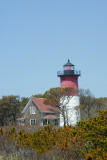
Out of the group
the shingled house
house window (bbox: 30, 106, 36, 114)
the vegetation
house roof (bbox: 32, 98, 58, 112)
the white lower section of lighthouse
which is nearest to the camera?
the vegetation

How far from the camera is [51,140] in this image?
37.9ft

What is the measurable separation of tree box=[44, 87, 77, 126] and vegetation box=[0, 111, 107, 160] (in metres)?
33.8

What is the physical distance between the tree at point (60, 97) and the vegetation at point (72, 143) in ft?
111

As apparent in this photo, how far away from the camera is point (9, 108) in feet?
166

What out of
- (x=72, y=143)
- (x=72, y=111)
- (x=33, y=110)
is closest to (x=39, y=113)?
(x=33, y=110)

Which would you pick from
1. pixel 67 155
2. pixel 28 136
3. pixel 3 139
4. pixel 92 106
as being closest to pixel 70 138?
pixel 67 155

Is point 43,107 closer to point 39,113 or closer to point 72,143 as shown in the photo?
point 39,113

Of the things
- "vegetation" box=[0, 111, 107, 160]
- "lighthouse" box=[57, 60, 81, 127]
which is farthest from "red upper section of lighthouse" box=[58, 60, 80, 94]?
"vegetation" box=[0, 111, 107, 160]

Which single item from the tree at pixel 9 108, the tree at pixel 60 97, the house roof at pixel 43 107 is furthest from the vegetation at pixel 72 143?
the tree at pixel 9 108

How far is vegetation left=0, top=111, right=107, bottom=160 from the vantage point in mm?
9648

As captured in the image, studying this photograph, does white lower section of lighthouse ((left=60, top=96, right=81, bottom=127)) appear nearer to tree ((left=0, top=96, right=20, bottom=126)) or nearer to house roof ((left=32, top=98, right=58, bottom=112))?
house roof ((left=32, top=98, right=58, bottom=112))

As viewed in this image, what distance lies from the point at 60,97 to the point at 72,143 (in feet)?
120

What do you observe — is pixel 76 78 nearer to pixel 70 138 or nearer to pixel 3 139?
pixel 3 139

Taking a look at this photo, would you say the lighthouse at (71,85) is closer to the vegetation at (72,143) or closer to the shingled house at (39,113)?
the shingled house at (39,113)
